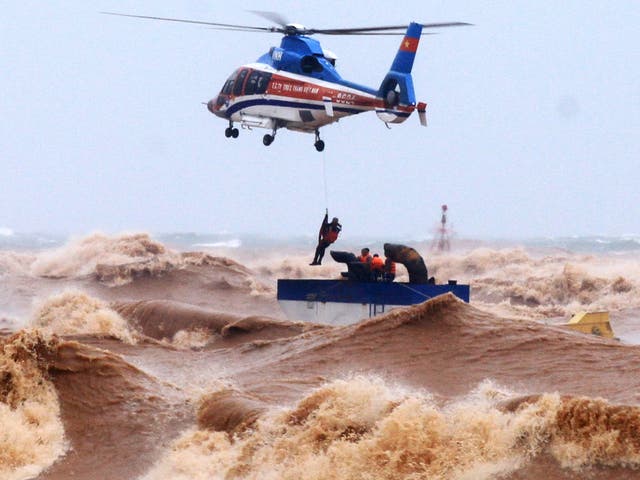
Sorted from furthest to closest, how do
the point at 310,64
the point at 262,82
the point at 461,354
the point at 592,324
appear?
the point at 262,82
the point at 310,64
the point at 592,324
the point at 461,354

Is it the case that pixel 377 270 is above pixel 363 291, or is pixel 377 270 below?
above

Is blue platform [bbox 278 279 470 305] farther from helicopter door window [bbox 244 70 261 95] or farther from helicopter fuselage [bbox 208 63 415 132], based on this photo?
helicopter door window [bbox 244 70 261 95]

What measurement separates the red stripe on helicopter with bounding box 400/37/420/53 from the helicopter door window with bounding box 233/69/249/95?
4.37m

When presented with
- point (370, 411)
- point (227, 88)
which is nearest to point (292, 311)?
point (227, 88)

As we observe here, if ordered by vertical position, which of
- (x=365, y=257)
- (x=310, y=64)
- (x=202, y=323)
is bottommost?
(x=202, y=323)

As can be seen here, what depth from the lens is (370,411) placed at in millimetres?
11805

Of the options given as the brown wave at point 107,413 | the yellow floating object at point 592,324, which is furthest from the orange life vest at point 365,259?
the brown wave at point 107,413


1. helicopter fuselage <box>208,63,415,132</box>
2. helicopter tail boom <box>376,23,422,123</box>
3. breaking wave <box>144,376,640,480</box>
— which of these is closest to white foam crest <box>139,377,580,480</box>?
breaking wave <box>144,376,640,480</box>

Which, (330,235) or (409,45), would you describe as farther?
(409,45)

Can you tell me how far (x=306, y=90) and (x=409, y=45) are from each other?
2.49 metres

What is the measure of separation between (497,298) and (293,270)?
1093 centimetres

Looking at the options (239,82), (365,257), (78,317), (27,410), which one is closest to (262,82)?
(239,82)

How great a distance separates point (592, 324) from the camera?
21.9 m

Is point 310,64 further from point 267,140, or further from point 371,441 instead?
point 371,441
